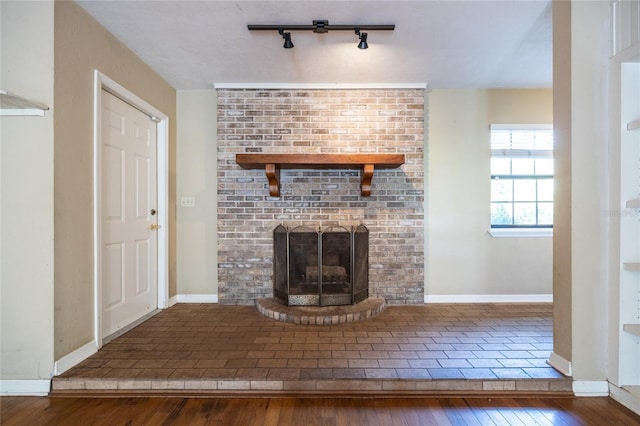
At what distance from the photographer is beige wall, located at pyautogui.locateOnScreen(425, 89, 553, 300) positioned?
145 inches

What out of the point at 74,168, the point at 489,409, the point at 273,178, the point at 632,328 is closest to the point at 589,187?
the point at 632,328

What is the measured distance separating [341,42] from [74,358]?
311 centimetres

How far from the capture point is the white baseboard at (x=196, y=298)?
3.64 m

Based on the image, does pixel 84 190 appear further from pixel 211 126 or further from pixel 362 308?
Result: pixel 362 308

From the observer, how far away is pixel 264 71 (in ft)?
10.6

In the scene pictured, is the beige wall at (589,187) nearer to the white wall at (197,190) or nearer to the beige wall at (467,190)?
the beige wall at (467,190)

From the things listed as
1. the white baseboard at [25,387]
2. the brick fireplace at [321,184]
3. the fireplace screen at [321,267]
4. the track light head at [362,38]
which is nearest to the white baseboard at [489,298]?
the brick fireplace at [321,184]

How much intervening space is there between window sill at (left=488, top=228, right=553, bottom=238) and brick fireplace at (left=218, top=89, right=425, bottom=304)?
35.6 inches

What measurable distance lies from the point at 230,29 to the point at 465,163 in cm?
283

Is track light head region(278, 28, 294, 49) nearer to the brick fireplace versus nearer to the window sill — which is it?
the brick fireplace

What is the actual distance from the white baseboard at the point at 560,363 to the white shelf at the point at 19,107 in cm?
371

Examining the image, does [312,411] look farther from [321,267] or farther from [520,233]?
[520,233]

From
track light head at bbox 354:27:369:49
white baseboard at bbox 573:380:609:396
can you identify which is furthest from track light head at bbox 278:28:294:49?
white baseboard at bbox 573:380:609:396

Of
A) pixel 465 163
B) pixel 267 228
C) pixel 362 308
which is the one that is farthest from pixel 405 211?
pixel 267 228
